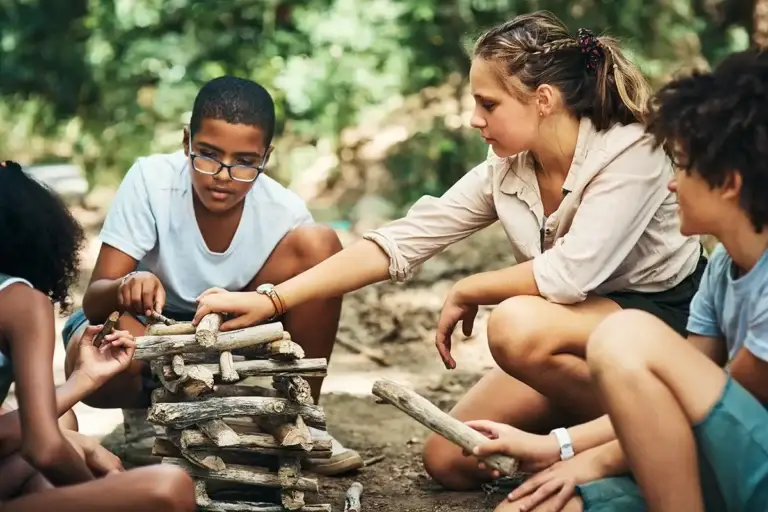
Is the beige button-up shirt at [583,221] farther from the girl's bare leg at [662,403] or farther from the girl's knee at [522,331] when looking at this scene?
the girl's bare leg at [662,403]

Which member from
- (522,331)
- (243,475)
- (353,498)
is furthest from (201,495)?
(522,331)

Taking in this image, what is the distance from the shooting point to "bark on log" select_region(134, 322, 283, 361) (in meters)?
2.95

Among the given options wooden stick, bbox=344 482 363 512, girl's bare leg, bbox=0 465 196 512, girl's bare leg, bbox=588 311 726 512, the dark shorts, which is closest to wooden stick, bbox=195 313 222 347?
girl's bare leg, bbox=0 465 196 512

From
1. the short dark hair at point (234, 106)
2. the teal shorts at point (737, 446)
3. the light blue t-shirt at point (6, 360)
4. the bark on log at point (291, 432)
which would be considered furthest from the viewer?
the short dark hair at point (234, 106)

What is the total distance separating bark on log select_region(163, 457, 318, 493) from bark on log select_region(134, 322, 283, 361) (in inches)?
12.3

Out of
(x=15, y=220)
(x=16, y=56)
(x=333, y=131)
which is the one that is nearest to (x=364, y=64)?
(x=333, y=131)

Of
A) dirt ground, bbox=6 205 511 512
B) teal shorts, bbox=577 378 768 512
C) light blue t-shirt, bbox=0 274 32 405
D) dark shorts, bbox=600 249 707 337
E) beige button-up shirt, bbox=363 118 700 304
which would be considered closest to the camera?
teal shorts, bbox=577 378 768 512

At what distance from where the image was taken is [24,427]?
2.52 metres

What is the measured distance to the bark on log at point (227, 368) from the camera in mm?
2951

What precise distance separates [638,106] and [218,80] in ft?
4.38

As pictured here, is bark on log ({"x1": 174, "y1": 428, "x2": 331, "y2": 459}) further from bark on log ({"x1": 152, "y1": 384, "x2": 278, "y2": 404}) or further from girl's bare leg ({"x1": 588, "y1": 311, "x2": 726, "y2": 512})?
girl's bare leg ({"x1": 588, "y1": 311, "x2": 726, "y2": 512})

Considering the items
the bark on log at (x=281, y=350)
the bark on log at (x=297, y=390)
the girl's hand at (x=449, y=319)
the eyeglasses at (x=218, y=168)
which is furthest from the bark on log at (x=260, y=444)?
the eyeglasses at (x=218, y=168)

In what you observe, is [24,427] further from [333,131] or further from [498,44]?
[333,131]

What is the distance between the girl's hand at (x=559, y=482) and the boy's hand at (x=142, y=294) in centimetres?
114
